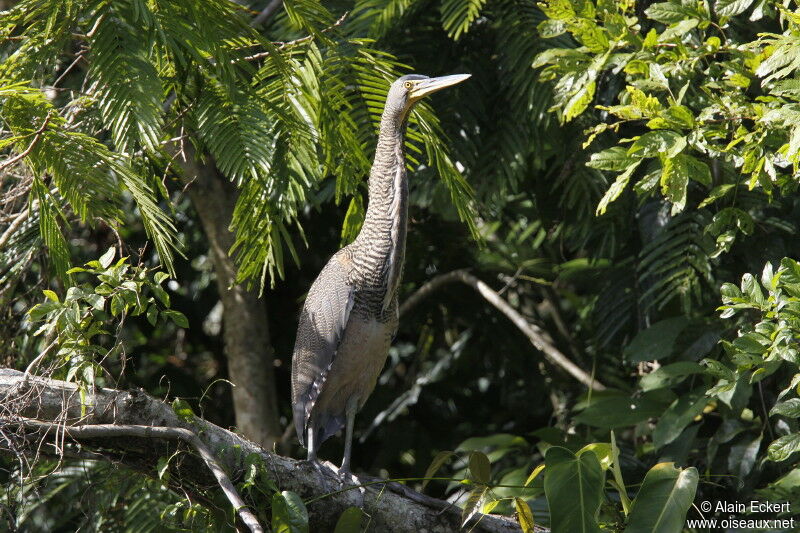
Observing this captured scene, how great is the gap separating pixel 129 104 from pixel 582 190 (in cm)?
263

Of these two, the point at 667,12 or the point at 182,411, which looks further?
the point at 667,12

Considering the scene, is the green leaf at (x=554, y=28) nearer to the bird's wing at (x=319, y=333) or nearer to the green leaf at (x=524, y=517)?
the bird's wing at (x=319, y=333)

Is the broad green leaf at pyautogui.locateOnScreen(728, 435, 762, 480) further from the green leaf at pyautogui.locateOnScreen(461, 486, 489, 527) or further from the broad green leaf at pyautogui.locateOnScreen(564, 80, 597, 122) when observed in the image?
the broad green leaf at pyautogui.locateOnScreen(564, 80, 597, 122)

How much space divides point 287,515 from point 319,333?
1.16 m

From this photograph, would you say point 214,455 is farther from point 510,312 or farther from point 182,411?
point 510,312

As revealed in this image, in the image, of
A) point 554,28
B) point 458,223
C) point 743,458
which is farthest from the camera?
point 458,223

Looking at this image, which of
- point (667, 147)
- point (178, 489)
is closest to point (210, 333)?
point (178, 489)

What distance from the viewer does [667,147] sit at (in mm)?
3156

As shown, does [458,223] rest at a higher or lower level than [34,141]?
lower

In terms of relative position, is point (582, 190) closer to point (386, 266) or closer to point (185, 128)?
point (386, 266)

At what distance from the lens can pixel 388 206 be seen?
3.94 metres

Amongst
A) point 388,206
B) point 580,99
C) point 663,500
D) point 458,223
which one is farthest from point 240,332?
point 663,500

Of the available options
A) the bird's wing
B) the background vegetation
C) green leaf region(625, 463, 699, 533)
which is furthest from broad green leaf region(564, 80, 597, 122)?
green leaf region(625, 463, 699, 533)

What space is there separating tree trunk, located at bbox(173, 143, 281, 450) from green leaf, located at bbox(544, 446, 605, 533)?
9.29ft
